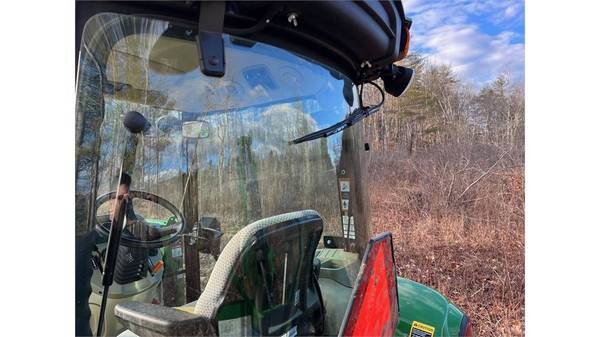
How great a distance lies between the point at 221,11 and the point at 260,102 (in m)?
0.32

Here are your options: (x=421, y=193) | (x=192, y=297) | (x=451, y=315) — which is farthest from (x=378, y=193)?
(x=192, y=297)

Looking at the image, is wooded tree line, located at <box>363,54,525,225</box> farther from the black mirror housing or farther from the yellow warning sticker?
the yellow warning sticker

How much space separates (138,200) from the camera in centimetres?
126

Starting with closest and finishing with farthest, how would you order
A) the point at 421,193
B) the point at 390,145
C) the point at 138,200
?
the point at 138,200 < the point at 421,193 < the point at 390,145

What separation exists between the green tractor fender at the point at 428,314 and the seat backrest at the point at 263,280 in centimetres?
50

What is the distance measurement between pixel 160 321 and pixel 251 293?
26 centimetres

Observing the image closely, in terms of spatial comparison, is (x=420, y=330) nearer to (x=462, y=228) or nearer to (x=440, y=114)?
(x=462, y=228)

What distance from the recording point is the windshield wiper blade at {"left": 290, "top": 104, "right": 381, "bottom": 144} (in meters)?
1.27

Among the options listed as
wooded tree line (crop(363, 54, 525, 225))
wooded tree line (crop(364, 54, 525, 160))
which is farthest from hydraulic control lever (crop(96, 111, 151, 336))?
wooded tree line (crop(364, 54, 525, 160))

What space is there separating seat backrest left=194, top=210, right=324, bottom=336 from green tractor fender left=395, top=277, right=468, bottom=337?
497 mm

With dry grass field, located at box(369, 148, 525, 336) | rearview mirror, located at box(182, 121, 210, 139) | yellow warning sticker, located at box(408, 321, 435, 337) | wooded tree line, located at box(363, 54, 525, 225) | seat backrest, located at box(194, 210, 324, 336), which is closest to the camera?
seat backrest, located at box(194, 210, 324, 336)

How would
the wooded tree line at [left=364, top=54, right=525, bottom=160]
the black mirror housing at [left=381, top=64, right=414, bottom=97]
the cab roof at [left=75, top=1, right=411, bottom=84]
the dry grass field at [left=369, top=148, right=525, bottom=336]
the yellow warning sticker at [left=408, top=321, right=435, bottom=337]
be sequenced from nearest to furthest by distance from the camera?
1. the cab roof at [left=75, top=1, right=411, bottom=84]
2. the yellow warning sticker at [left=408, top=321, right=435, bottom=337]
3. the black mirror housing at [left=381, top=64, right=414, bottom=97]
4. the dry grass field at [left=369, top=148, right=525, bottom=336]
5. the wooded tree line at [left=364, top=54, right=525, bottom=160]

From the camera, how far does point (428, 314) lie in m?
1.50

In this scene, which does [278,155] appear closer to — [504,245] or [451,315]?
[451,315]
